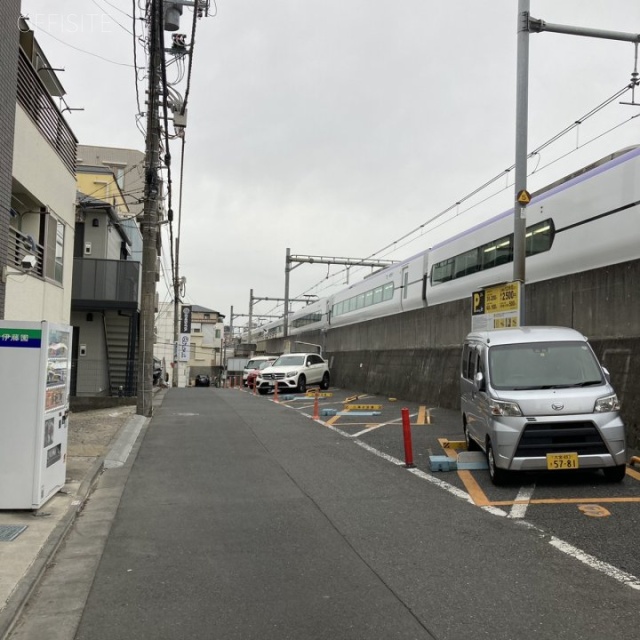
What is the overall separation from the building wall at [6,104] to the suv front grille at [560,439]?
297 inches

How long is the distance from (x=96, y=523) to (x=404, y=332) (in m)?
16.9

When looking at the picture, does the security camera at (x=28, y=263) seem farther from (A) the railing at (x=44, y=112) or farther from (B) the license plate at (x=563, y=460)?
(B) the license plate at (x=563, y=460)

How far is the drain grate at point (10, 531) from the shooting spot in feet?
17.3

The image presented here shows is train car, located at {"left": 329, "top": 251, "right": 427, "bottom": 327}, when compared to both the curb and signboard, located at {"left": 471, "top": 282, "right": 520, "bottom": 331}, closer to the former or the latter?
signboard, located at {"left": 471, "top": 282, "right": 520, "bottom": 331}

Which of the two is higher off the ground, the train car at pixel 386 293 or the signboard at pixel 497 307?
the train car at pixel 386 293

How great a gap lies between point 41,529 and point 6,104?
22.2 ft

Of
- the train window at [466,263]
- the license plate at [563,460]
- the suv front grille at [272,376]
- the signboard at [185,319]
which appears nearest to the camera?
the license plate at [563,460]

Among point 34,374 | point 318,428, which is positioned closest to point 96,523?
point 34,374

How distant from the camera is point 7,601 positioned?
3.94 m

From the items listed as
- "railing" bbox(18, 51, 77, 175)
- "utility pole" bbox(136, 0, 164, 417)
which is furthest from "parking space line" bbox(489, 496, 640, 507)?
"utility pole" bbox(136, 0, 164, 417)

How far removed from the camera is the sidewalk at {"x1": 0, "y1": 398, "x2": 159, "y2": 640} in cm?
411

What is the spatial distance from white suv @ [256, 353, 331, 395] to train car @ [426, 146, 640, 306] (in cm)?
1010

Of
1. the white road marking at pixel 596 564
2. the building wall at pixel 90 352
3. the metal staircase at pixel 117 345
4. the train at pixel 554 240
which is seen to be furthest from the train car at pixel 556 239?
the building wall at pixel 90 352

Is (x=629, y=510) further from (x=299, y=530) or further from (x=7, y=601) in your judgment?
(x=7, y=601)
